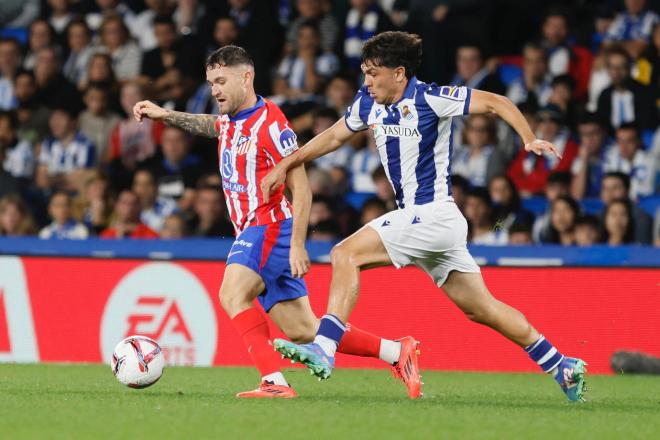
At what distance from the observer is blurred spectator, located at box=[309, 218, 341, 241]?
1224 cm

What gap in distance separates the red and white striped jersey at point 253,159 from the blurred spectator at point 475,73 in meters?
6.29

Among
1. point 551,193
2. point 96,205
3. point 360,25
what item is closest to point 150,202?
point 96,205

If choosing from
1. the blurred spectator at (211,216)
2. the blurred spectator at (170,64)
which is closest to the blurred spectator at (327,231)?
the blurred spectator at (211,216)

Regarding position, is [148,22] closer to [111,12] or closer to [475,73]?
[111,12]

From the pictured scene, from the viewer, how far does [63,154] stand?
48.5 ft

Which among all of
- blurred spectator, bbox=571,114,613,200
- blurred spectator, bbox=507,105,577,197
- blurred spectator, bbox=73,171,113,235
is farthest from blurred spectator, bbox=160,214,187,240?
blurred spectator, bbox=571,114,613,200

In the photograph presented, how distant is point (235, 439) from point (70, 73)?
37.4 feet

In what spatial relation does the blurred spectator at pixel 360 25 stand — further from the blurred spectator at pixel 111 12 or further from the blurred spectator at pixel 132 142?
the blurred spectator at pixel 111 12

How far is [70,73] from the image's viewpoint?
16250 mm

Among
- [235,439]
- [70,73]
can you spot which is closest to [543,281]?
[235,439]

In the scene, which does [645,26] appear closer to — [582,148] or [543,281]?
[582,148]

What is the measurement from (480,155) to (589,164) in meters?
1.09

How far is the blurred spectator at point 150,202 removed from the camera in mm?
13438

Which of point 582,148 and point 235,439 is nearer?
point 235,439
